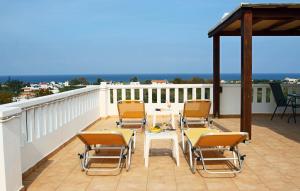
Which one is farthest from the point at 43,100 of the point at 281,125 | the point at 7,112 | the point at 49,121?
the point at 281,125

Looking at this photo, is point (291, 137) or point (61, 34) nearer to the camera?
point (291, 137)

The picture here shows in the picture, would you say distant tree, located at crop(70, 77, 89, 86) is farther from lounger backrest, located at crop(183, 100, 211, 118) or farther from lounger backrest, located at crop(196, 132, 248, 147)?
lounger backrest, located at crop(196, 132, 248, 147)

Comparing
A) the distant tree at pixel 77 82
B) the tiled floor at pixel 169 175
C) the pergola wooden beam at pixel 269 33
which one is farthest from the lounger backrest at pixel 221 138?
the pergola wooden beam at pixel 269 33

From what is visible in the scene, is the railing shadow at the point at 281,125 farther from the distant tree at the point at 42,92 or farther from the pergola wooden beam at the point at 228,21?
the distant tree at the point at 42,92

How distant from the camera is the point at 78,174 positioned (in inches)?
188

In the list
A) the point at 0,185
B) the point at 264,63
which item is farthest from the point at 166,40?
the point at 0,185

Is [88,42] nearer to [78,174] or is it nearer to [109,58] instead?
[109,58]

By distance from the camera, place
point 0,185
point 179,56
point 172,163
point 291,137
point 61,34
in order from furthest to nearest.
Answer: point 179,56 → point 61,34 → point 291,137 → point 172,163 → point 0,185

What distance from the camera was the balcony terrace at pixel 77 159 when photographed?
3.98 metres

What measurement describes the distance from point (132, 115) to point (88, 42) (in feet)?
152

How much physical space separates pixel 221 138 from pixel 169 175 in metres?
0.82

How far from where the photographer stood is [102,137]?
15.4 feet

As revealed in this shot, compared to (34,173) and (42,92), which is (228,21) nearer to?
(42,92)

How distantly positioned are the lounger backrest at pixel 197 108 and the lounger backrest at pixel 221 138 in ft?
10.9
